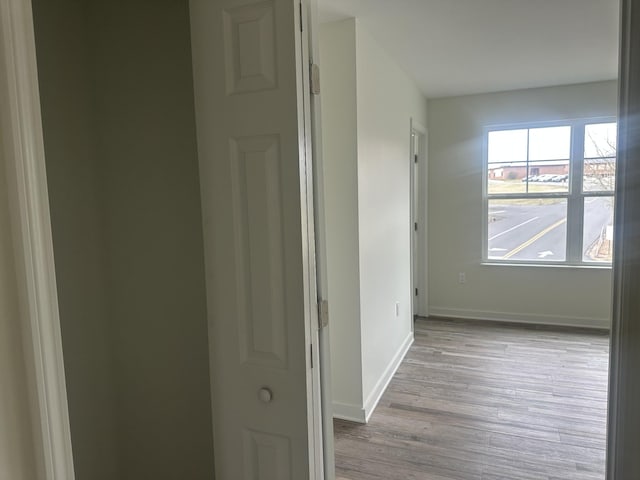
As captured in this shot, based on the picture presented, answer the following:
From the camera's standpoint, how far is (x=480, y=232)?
15.6 ft

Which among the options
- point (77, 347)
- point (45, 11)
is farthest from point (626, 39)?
point (77, 347)

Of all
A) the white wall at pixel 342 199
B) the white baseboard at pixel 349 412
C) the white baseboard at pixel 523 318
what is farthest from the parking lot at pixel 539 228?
the white baseboard at pixel 349 412

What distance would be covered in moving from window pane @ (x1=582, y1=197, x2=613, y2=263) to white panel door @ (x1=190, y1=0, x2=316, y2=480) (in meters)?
4.26

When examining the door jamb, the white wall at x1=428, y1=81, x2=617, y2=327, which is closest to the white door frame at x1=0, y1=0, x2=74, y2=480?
the door jamb

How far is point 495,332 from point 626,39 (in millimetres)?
3920

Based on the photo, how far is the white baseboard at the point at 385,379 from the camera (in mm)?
2813

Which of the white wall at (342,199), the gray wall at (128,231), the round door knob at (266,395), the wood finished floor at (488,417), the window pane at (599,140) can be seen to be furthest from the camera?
the window pane at (599,140)

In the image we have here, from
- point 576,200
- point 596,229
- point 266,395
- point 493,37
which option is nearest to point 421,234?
point 576,200

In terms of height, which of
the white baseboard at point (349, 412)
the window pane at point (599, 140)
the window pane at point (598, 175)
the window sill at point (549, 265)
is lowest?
the white baseboard at point (349, 412)

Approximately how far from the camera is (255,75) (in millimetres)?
1158

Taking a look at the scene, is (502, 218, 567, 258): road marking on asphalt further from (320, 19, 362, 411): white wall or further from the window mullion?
(320, 19, 362, 411): white wall

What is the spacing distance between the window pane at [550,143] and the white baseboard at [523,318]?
5.68 ft

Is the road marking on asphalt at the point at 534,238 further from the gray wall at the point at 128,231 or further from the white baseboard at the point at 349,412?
the gray wall at the point at 128,231

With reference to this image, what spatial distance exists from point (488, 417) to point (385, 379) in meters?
0.77
